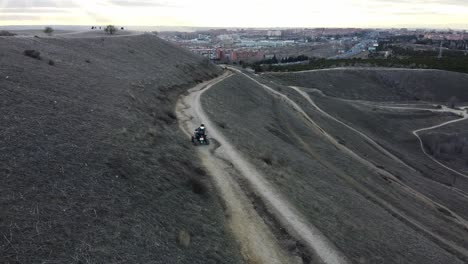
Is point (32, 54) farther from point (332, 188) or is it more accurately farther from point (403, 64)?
point (403, 64)

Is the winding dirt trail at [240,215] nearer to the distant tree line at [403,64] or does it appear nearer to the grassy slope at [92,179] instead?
the grassy slope at [92,179]

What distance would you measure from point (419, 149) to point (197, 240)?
198ft

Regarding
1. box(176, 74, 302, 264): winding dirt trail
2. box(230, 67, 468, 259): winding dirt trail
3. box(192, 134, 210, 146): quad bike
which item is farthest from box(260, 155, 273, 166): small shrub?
box(230, 67, 468, 259): winding dirt trail

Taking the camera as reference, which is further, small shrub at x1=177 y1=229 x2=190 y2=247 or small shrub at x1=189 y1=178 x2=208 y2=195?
small shrub at x1=189 y1=178 x2=208 y2=195

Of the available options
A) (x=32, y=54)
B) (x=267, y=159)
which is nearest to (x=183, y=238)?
(x=267, y=159)

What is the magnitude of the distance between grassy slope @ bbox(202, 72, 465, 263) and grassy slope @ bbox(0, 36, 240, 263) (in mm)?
5738

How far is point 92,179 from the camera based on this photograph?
1652cm

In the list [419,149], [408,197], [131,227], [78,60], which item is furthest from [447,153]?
[131,227]

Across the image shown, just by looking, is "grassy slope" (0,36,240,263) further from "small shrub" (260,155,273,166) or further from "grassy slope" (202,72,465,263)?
"grassy slope" (202,72,465,263)

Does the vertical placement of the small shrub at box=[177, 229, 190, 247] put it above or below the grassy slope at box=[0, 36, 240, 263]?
below

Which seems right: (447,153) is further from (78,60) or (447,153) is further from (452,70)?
(452,70)

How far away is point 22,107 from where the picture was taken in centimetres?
2056

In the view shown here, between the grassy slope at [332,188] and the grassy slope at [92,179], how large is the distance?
18.8 ft

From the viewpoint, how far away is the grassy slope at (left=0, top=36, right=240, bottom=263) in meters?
13.1
